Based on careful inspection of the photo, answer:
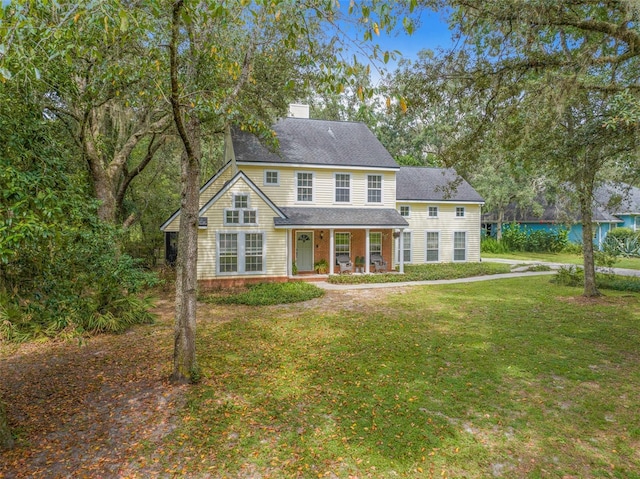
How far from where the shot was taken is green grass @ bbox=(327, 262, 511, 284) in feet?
54.7

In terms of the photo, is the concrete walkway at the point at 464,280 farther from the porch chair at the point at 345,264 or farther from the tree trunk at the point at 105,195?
the tree trunk at the point at 105,195

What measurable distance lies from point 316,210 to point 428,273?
6.50m

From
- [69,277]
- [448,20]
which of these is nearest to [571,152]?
[448,20]

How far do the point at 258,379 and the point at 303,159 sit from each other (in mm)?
13481

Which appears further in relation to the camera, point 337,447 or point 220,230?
point 220,230

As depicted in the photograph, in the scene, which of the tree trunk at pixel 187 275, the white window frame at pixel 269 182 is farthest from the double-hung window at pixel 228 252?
the tree trunk at pixel 187 275

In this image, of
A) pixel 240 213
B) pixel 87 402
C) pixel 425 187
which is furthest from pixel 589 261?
pixel 87 402

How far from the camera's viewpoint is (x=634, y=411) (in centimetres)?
517

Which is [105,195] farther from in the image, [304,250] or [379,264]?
[379,264]

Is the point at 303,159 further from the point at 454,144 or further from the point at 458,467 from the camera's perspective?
the point at 458,467

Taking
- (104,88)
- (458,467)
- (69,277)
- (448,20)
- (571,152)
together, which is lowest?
(458,467)

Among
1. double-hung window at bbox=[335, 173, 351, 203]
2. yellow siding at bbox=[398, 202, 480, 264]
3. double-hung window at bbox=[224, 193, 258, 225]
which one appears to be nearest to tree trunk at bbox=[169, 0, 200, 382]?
double-hung window at bbox=[224, 193, 258, 225]

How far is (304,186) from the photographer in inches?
723

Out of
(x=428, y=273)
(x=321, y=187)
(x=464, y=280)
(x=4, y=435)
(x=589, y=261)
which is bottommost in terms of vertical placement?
(x=4, y=435)
